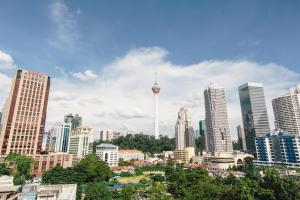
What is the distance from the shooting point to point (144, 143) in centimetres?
13200

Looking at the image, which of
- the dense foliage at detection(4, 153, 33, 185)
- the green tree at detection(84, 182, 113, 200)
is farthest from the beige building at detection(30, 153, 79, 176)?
the green tree at detection(84, 182, 113, 200)

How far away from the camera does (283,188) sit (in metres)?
34.1

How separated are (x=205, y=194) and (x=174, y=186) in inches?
405

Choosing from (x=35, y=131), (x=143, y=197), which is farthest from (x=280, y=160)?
(x=35, y=131)

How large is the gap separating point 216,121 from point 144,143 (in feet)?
157

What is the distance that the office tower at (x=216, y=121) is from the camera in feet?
358

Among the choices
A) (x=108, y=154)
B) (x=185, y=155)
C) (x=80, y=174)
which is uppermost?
(x=108, y=154)

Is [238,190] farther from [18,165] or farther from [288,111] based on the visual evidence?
[288,111]

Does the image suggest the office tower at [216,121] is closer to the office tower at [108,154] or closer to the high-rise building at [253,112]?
the high-rise building at [253,112]

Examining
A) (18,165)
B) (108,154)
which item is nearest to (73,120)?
(108,154)

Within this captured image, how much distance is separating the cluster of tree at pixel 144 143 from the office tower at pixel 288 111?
215 feet

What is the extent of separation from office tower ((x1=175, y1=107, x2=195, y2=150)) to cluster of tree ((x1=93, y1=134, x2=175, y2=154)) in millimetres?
8903

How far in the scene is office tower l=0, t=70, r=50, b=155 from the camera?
205 feet

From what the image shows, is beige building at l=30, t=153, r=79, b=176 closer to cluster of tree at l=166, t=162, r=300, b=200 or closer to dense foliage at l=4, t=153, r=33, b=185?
dense foliage at l=4, t=153, r=33, b=185
